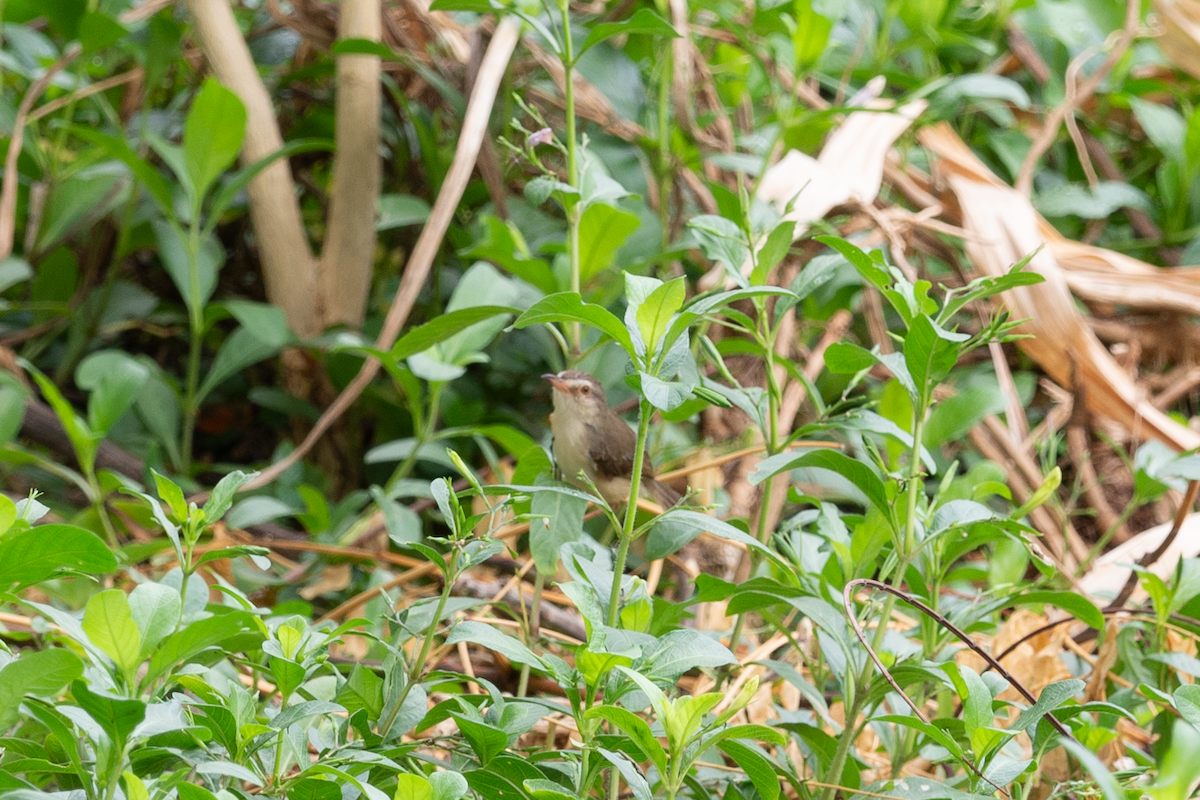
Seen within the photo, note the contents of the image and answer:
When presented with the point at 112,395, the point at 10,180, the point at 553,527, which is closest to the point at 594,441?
the point at 553,527

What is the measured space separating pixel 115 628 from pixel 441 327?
22.2 inches

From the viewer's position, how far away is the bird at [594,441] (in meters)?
1.53

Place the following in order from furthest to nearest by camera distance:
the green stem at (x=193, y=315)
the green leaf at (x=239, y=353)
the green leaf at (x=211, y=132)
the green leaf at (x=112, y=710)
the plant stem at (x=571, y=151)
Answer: the green leaf at (x=239, y=353) < the green stem at (x=193, y=315) < the green leaf at (x=211, y=132) < the plant stem at (x=571, y=151) < the green leaf at (x=112, y=710)

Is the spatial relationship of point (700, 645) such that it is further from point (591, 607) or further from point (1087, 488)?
point (1087, 488)

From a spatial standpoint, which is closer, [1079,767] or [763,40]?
[1079,767]

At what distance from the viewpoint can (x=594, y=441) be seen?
5.24ft

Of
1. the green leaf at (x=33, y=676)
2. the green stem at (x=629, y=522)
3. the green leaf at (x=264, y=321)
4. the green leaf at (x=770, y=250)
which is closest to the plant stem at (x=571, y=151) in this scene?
the green leaf at (x=770, y=250)

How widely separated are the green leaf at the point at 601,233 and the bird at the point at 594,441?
0.19 meters

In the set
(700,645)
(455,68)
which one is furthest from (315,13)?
(700,645)

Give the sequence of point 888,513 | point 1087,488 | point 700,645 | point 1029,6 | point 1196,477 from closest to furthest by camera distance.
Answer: point 700,645 → point 888,513 → point 1196,477 → point 1087,488 → point 1029,6

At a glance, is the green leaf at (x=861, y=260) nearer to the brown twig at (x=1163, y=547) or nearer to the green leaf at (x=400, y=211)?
the brown twig at (x=1163, y=547)

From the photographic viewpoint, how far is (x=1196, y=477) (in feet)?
3.93

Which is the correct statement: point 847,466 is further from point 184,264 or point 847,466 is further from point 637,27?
point 184,264

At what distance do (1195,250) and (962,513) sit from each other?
6.55 ft
